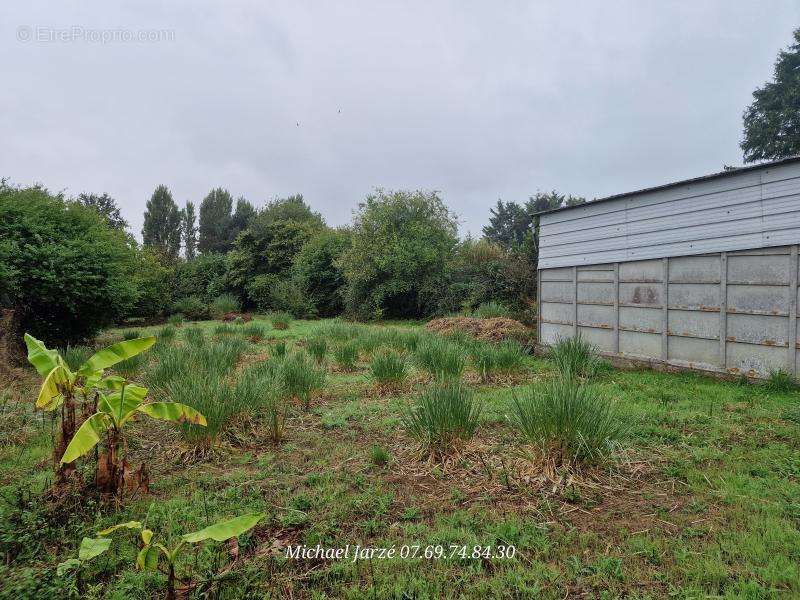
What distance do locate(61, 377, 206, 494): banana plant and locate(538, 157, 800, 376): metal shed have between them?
23.8ft

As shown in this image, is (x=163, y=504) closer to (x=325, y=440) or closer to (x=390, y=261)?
(x=325, y=440)

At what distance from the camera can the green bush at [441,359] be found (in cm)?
646

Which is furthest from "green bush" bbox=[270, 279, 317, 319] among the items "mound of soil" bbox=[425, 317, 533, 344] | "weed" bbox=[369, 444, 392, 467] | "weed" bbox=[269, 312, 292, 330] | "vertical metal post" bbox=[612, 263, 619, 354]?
"weed" bbox=[369, 444, 392, 467]

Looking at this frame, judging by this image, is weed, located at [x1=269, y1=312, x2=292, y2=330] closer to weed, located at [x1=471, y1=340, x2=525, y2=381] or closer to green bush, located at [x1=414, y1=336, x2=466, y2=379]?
green bush, located at [x1=414, y1=336, x2=466, y2=379]

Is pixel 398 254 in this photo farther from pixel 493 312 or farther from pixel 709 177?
pixel 709 177

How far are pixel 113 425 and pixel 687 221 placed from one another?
8.24m

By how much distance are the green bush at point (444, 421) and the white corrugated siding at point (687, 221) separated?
5475 mm

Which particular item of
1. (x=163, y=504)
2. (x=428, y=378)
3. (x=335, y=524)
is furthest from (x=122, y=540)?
(x=428, y=378)

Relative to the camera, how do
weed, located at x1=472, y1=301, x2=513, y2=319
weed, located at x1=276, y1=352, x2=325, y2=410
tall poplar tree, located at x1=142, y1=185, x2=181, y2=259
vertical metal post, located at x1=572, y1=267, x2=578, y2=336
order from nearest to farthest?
weed, located at x1=276, y1=352, x2=325, y2=410
vertical metal post, located at x1=572, y1=267, x2=578, y2=336
weed, located at x1=472, y1=301, x2=513, y2=319
tall poplar tree, located at x1=142, y1=185, x2=181, y2=259

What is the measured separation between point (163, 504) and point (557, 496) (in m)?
2.69

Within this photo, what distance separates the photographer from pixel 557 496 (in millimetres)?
3082

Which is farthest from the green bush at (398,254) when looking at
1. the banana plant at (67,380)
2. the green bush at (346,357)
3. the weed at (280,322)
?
the banana plant at (67,380)

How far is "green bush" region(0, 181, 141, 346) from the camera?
8.55 metres

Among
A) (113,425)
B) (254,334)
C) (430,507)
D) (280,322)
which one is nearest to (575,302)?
(430,507)
